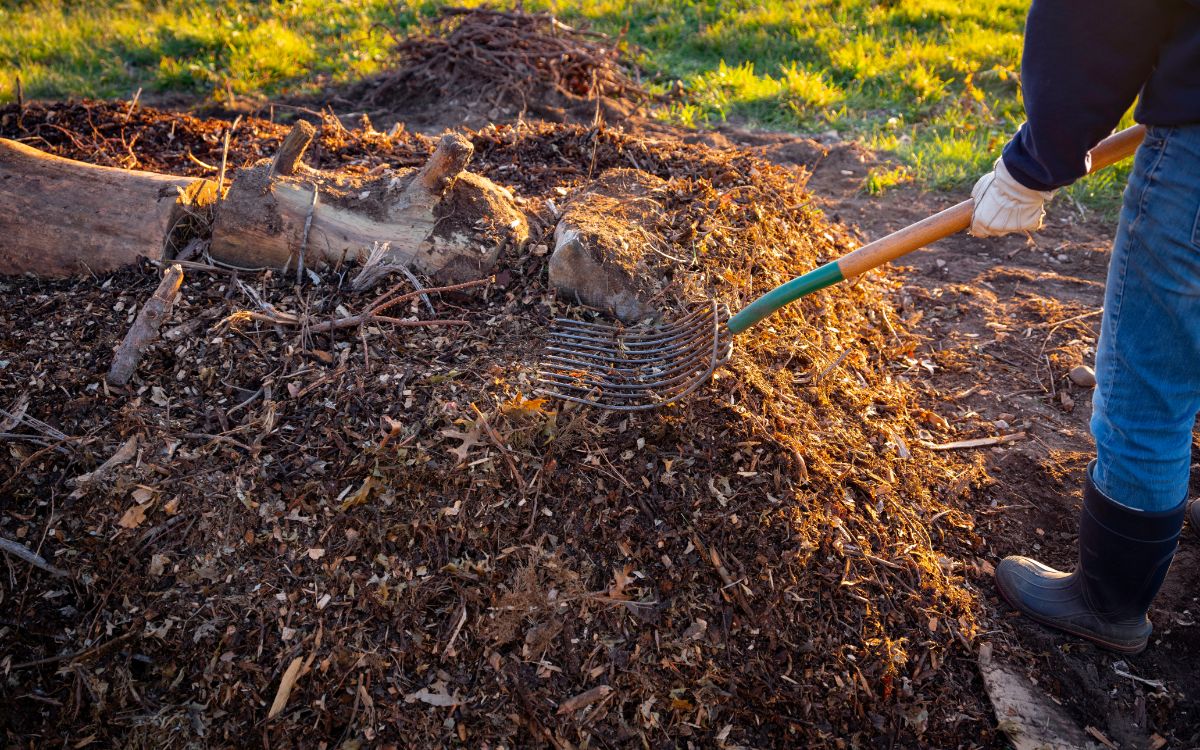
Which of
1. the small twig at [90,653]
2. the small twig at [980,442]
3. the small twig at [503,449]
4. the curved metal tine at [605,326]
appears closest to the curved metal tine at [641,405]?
the small twig at [503,449]

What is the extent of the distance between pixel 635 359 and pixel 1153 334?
1.46 m

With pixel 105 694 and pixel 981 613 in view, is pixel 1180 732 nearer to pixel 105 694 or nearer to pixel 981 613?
pixel 981 613

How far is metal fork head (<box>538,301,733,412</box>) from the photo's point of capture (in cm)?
245

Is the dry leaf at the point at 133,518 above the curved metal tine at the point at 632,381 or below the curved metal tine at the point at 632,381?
below

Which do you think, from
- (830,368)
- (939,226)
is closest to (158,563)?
(830,368)

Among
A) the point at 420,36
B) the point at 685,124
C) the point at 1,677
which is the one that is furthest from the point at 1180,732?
the point at 420,36

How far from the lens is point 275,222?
2.83 metres

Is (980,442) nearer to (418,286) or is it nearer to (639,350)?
(639,350)

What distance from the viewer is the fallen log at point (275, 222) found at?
2844 mm

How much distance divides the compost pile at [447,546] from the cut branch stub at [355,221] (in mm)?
165

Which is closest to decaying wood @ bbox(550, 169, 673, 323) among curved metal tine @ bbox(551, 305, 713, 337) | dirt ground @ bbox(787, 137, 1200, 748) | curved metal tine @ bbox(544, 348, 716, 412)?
curved metal tine @ bbox(551, 305, 713, 337)

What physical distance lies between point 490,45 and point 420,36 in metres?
0.77

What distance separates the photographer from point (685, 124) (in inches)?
205

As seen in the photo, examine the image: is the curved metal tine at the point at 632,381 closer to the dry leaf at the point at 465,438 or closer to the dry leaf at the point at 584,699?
the dry leaf at the point at 465,438
